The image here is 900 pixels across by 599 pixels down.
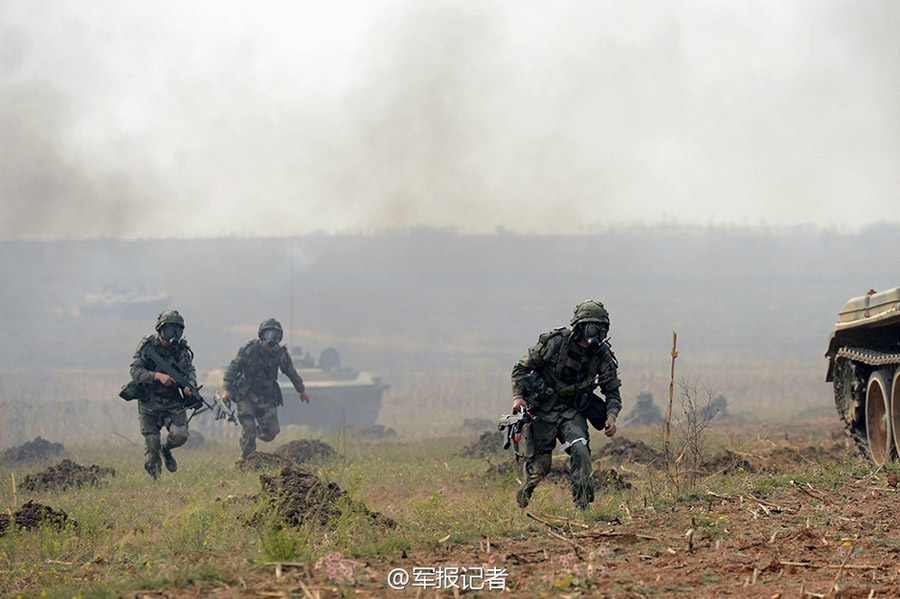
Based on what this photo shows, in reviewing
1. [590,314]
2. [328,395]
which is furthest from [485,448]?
[328,395]

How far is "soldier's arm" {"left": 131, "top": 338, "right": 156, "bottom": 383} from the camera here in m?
13.1

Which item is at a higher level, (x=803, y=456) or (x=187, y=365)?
(x=187, y=365)

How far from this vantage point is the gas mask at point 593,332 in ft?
29.3

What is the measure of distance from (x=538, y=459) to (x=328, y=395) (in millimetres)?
19046

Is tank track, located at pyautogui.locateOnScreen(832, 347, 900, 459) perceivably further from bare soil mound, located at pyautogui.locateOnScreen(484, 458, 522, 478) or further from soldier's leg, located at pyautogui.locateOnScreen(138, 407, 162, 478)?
soldier's leg, located at pyautogui.locateOnScreen(138, 407, 162, 478)

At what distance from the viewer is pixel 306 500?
29.6 ft

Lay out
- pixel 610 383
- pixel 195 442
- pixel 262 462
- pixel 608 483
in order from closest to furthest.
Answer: pixel 610 383 → pixel 608 483 → pixel 262 462 → pixel 195 442

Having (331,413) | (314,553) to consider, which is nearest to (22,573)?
(314,553)

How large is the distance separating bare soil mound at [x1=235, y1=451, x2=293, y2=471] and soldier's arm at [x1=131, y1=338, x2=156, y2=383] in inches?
73.2

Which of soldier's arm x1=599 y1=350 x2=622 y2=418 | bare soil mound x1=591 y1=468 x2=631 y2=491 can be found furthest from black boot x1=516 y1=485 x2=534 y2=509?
bare soil mound x1=591 y1=468 x2=631 y2=491

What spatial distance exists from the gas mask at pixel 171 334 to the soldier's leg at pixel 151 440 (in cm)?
89

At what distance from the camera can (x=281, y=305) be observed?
61.5 m

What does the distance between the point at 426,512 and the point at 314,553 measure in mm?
1725

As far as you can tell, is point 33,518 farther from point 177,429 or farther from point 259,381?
A: point 259,381
